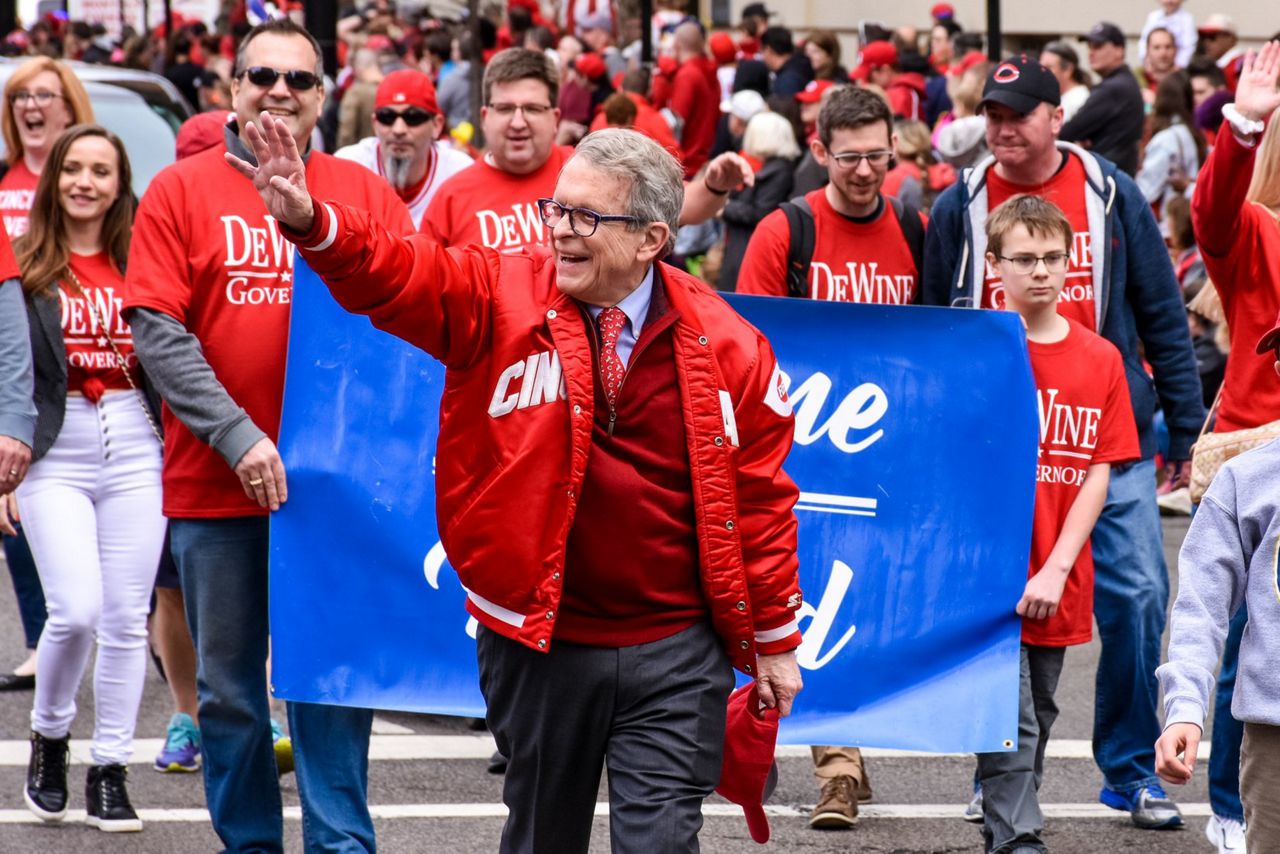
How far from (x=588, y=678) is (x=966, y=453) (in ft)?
6.50

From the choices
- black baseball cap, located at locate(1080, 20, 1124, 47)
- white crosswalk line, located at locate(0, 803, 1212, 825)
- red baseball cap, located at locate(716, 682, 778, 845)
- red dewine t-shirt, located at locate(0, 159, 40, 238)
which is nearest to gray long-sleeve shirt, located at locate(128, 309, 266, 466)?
red baseball cap, located at locate(716, 682, 778, 845)

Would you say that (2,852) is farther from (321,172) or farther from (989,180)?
(989,180)

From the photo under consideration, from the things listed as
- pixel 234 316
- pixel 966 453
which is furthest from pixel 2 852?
pixel 966 453

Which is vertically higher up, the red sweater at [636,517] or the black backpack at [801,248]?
the black backpack at [801,248]

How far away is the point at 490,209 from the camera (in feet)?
22.1

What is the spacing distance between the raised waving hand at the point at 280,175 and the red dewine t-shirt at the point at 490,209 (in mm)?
2850

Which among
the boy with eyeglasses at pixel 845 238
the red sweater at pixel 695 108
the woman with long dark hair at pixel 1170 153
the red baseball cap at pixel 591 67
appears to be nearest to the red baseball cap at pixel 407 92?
the boy with eyeglasses at pixel 845 238

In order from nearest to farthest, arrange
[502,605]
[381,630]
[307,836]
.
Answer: [502,605] → [307,836] → [381,630]

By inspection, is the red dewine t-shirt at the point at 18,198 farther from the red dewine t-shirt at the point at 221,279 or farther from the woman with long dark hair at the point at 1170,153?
the woman with long dark hair at the point at 1170,153

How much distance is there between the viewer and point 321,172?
5250 millimetres

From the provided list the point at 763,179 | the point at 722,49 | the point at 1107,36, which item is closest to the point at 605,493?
the point at 763,179

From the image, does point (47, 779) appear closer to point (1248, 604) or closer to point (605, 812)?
point (605, 812)

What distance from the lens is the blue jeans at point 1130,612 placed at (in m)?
6.12

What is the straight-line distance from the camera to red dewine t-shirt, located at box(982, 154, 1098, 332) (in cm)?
615
